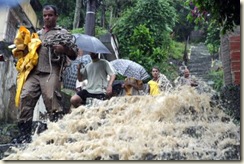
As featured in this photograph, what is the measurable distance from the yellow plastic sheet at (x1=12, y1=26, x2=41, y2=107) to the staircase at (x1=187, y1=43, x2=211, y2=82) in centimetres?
1168

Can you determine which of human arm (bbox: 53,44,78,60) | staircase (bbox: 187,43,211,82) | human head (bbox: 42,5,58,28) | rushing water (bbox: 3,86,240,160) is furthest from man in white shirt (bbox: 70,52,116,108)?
staircase (bbox: 187,43,211,82)

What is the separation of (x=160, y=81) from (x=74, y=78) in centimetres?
157

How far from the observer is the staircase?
18.0 m

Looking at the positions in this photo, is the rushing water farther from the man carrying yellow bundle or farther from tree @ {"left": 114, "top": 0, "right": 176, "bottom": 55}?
tree @ {"left": 114, "top": 0, "right": 176, "bottom": 55}

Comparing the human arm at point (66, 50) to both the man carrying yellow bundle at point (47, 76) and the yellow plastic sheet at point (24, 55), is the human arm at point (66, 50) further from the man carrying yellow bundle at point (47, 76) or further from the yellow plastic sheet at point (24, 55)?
the yellow plastic sheet at point (24, 55)

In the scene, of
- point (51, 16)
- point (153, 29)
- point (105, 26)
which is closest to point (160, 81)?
point (51, 16)

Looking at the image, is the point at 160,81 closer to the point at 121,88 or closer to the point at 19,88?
the point at 121,88

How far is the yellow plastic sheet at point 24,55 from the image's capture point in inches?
198

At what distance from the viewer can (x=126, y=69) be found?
8672 mm

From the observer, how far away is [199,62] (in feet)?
68.9

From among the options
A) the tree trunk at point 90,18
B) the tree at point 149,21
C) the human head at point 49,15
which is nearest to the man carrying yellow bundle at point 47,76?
the human head at point 49,15

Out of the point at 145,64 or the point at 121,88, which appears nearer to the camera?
the point at 121,88

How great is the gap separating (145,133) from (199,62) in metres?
17.5

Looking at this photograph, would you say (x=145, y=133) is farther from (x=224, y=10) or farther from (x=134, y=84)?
(x=134, y=84)
